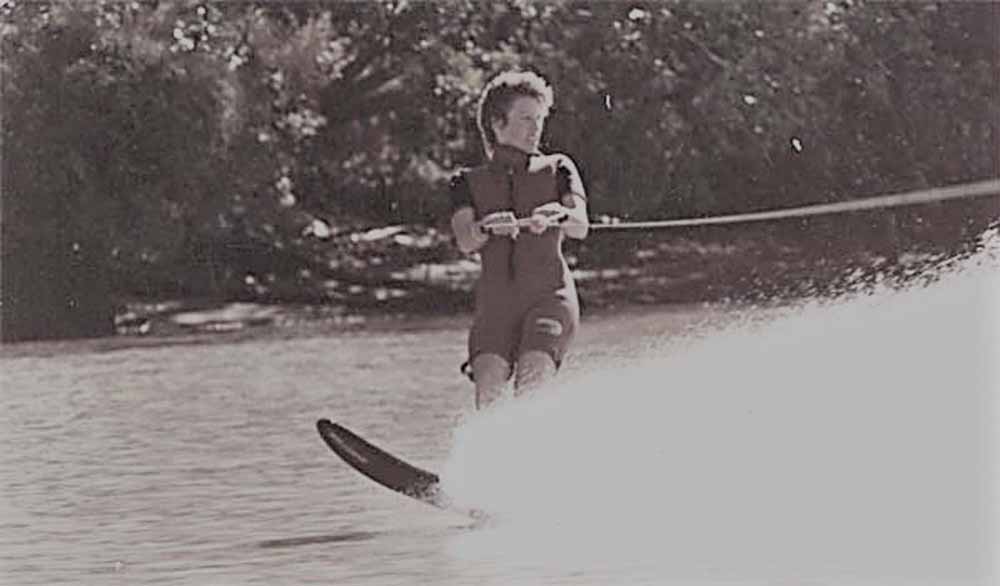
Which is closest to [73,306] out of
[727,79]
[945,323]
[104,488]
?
[104,488]

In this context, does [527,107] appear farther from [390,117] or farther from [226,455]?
[226,455]

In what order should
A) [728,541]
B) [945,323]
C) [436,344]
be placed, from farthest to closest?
[436,344] < [945,323] < [728,541]

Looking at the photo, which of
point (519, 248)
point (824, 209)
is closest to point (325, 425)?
point (519, 248)

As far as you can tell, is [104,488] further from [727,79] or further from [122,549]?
[727,79]

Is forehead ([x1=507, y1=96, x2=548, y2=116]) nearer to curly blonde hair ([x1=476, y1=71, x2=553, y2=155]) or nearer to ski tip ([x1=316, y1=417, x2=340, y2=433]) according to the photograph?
curly blonde hair ([x1=476, y1=71, x2=553, y2=155])

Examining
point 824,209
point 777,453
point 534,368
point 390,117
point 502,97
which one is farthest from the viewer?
point 390,117

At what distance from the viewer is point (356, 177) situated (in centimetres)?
362

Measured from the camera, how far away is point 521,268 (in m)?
3.16

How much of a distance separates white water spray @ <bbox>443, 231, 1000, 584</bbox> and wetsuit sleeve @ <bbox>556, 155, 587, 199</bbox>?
0.25m

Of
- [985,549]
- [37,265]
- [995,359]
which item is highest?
[37,265]

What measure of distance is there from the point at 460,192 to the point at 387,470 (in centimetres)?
37

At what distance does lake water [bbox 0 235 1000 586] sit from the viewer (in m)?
3.06

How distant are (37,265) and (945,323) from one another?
4.02ft

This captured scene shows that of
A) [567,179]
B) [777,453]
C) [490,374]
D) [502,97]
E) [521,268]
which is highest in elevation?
[502,97]
